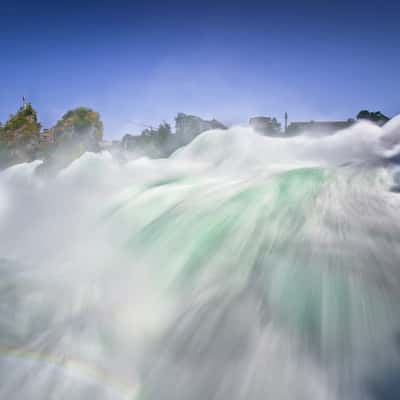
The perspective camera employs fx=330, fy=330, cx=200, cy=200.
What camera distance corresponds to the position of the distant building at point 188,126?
22361 mm

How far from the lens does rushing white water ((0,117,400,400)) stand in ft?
6.51

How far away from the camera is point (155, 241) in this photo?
145 inches

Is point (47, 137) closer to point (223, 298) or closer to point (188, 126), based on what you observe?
point (188, 126)

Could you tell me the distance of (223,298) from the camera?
2568 mm

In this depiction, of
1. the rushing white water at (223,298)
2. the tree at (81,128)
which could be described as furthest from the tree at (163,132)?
the rushing white water at (223,298)

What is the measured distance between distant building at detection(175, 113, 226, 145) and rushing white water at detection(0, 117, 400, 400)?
58.7 ft

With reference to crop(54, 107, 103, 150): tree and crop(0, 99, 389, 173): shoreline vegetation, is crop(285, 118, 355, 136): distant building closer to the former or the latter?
crop(0, 99, 389, 173): shoreline vegetation

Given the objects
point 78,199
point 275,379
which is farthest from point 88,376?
point 78,199

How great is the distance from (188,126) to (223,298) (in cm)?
2136

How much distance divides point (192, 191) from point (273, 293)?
263 cm

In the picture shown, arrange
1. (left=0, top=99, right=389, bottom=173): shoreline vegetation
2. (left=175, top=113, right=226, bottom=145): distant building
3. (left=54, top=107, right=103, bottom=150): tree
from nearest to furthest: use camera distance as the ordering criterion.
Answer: (left=175, top=113, right=226, bottom=145): distant building, (left=0, top=99, right=389, bottom=173): shoreline vegetation, (left=54, top=107, right=103, bottom=150): tree

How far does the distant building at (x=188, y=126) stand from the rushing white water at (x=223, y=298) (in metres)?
17.9

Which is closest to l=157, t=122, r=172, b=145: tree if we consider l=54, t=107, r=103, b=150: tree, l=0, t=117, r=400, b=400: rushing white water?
l=54, t=107, r=103, b=150: tree

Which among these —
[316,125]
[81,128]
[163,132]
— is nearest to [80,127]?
[81,128]
